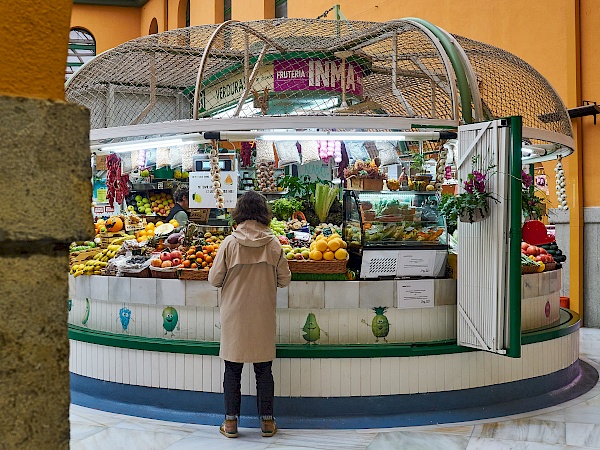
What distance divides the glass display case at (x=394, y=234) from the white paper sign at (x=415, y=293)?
0.10m

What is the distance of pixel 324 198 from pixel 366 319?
7.95 ft

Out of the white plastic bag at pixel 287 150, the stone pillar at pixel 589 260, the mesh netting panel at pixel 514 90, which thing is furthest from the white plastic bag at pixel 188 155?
the stone pillar at pixel 589 260

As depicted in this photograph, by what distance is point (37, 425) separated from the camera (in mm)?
1350

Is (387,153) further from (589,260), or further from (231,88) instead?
(589,260)

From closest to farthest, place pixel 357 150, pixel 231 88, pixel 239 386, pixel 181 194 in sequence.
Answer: pixel 239 386, pixel 231 88, pixel 357 150, pixel 181 194

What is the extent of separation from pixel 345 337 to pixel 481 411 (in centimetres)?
135

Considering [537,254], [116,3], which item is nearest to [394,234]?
[537,254]

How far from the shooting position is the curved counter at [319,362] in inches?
219

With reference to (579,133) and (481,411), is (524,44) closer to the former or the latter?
(579,133)

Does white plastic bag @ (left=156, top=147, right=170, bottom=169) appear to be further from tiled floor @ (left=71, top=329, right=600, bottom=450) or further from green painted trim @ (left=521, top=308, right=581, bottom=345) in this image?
green painted trim @ (left=521, top=308, right=581, bottom=345)

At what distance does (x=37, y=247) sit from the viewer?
1334 millimetres

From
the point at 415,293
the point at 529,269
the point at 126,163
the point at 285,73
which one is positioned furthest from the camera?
the point at 126,163

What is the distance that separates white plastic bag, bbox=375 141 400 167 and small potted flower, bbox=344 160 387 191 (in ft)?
3.39

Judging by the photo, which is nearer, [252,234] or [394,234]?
[252,234]
